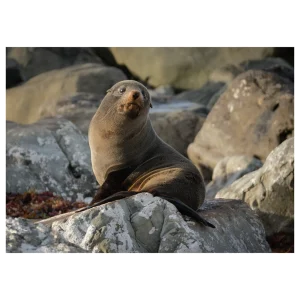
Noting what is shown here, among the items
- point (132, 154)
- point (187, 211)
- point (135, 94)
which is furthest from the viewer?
point (132, 154)

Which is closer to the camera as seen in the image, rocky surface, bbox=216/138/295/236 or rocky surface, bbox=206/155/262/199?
rocky surface, bbox=216/138/295/236

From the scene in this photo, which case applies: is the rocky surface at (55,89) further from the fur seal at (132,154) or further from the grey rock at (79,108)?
the fur seal at (132,154)

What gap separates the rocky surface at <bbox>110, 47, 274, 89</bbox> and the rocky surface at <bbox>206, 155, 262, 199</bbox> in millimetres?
7525

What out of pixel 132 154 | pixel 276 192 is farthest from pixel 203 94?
pixel 132 154

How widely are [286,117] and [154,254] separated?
7.71 meters

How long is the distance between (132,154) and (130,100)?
0.65 m

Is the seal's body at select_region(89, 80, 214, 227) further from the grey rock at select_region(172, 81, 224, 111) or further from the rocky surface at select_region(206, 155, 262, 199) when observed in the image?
the grey rock at select_region(172, 81, 224, 111)

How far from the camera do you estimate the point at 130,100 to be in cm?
784

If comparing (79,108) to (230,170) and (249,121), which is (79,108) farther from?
(230,170)

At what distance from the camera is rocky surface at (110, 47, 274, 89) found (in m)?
20.9

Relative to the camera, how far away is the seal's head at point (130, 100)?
25.7 ft

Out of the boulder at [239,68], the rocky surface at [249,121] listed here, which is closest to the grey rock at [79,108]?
the rocky surface at [249,121]

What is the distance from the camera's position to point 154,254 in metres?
6.46

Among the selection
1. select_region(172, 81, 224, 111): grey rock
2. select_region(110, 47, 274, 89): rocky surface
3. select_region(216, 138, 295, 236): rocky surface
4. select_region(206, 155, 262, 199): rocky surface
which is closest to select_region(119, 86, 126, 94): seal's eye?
select_region(216, 138, 295, 236): rocky surface
